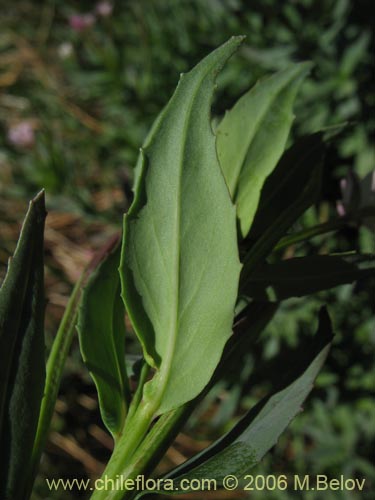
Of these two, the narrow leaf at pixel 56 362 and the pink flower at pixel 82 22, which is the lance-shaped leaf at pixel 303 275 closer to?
the narrow leaf at pixel 56 362

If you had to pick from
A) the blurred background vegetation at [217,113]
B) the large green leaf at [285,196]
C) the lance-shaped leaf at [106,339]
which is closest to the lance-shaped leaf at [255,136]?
the large green leaf at [285,196]

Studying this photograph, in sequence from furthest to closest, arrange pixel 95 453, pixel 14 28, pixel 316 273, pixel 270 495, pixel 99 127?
pixel 14 28
pixel 99 127
pixel 95 453
pixel 270 495
pixel 316 273

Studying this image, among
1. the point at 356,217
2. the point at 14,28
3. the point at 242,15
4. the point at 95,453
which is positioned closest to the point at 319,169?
the point at 356,217

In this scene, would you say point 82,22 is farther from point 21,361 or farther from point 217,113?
point 21,361

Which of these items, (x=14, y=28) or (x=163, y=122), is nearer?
(x=163, y=122)

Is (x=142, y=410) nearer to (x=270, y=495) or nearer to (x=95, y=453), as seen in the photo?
(x=270, y=495)
